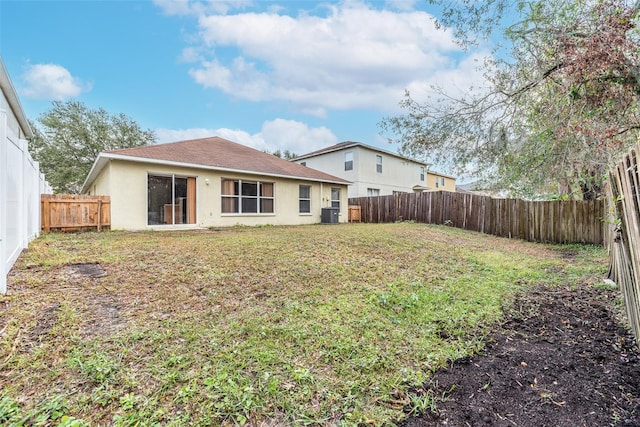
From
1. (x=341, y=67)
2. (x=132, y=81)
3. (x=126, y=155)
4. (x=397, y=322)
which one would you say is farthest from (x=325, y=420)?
(x=132, y=81)

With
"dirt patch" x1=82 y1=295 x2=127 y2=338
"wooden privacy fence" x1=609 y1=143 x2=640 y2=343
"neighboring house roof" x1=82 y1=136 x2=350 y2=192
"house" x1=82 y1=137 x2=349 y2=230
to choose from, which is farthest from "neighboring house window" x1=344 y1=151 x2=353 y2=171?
"dirt patch" x1=82 y1=295 x2=127 y2=338

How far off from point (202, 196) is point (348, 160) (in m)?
12.4

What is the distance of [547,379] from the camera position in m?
2.26

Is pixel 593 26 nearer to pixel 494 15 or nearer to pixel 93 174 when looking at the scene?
pixel 494 15

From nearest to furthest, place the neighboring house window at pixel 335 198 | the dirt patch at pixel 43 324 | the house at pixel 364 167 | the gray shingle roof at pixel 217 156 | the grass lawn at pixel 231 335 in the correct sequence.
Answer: the grass lawn at pixel 231 335 < the dirt patch at pixel 43 324 < the gray shingle roof at pixel 217 156 < the neighboring house window at pixel 335 198 < the house at pixel 364 167

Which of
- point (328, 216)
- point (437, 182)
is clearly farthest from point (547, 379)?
point (437, 182)

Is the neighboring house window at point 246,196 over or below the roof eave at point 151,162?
below

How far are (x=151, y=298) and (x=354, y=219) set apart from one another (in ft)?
48.3

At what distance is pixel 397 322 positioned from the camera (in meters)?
3.12

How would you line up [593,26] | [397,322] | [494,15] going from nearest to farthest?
[397,322] < [593,26] < [494,15]

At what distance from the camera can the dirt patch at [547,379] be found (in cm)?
187

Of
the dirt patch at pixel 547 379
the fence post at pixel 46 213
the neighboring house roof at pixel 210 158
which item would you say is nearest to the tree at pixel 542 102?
the dirt patch at pixel 547 379

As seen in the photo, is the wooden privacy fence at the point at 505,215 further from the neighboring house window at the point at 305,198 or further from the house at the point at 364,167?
the neighboring house window at the point at 305,198

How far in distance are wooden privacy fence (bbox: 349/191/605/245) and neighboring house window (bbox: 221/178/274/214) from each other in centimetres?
705
